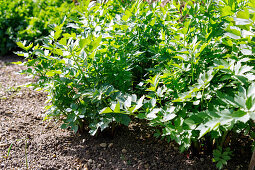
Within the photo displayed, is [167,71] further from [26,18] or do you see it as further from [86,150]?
[26,18]

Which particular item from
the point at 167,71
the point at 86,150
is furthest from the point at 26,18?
the point at 167,71

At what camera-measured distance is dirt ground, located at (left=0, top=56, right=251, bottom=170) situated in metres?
2.02

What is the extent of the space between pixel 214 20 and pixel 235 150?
106 centimetres

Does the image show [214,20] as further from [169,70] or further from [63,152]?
[63,152]

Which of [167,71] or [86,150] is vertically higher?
[167,71]

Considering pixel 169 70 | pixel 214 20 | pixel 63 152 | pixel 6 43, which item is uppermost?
pixel 214 20

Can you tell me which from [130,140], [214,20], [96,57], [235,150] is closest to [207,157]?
[235,150]

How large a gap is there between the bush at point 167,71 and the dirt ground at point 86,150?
163mm

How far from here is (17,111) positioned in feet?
9.49

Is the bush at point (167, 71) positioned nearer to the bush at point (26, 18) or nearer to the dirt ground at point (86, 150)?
the dirt ground at point (86, 150)

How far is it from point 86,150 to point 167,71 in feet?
3.27

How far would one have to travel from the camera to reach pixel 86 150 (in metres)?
2.21

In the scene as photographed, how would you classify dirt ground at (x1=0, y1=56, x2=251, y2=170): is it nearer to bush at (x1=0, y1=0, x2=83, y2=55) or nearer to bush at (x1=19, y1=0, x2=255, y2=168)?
bush at (x1=19, y1=0, x2=255, y2=168)

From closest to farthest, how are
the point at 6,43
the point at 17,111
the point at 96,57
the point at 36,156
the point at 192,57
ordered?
1. the point at 192,57
2. the point at 96,57
3. the point at 36,156
4. the point at 17,111
5. the point at 6,43
